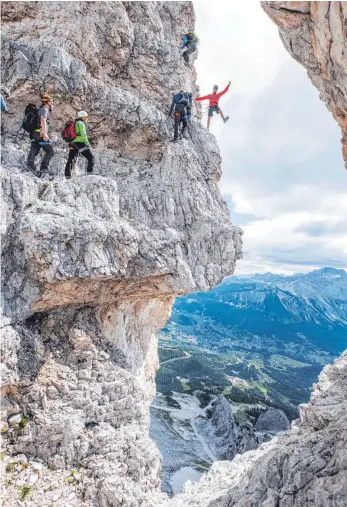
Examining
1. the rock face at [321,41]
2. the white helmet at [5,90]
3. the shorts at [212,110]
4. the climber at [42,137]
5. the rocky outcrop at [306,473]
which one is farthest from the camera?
the shorts at [212,110]

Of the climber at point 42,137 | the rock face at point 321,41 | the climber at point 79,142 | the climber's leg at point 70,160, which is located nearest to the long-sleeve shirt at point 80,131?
the climber at point 79,142

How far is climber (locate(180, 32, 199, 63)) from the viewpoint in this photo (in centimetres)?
2670

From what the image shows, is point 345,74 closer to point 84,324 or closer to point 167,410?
point 84,324

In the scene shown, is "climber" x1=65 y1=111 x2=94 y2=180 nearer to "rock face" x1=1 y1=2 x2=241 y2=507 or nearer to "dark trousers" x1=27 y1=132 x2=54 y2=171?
"rock face" x1=1 y1=2 x2=241 y2=507

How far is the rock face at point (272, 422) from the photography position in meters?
94.9

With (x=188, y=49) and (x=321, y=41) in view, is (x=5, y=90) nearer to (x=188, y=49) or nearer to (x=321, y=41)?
(x=188, y=49)

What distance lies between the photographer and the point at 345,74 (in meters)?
7.79

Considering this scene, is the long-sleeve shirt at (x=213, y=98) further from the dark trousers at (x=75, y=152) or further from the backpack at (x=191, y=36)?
the dark trousers at (x=75, y=152)

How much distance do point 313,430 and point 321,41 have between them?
47.8 ft

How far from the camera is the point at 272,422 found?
321 feet

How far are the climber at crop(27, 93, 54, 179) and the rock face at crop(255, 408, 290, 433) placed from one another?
101m

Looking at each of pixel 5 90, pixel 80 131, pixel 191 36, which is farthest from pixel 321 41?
pixel 191 36

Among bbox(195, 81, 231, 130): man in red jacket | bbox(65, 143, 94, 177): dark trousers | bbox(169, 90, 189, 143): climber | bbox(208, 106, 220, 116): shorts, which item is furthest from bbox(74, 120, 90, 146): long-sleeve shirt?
bbox(208, 106, 220, 116): shorts

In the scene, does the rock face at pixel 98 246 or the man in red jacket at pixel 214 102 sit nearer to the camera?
the rock face at pixel 98 246
